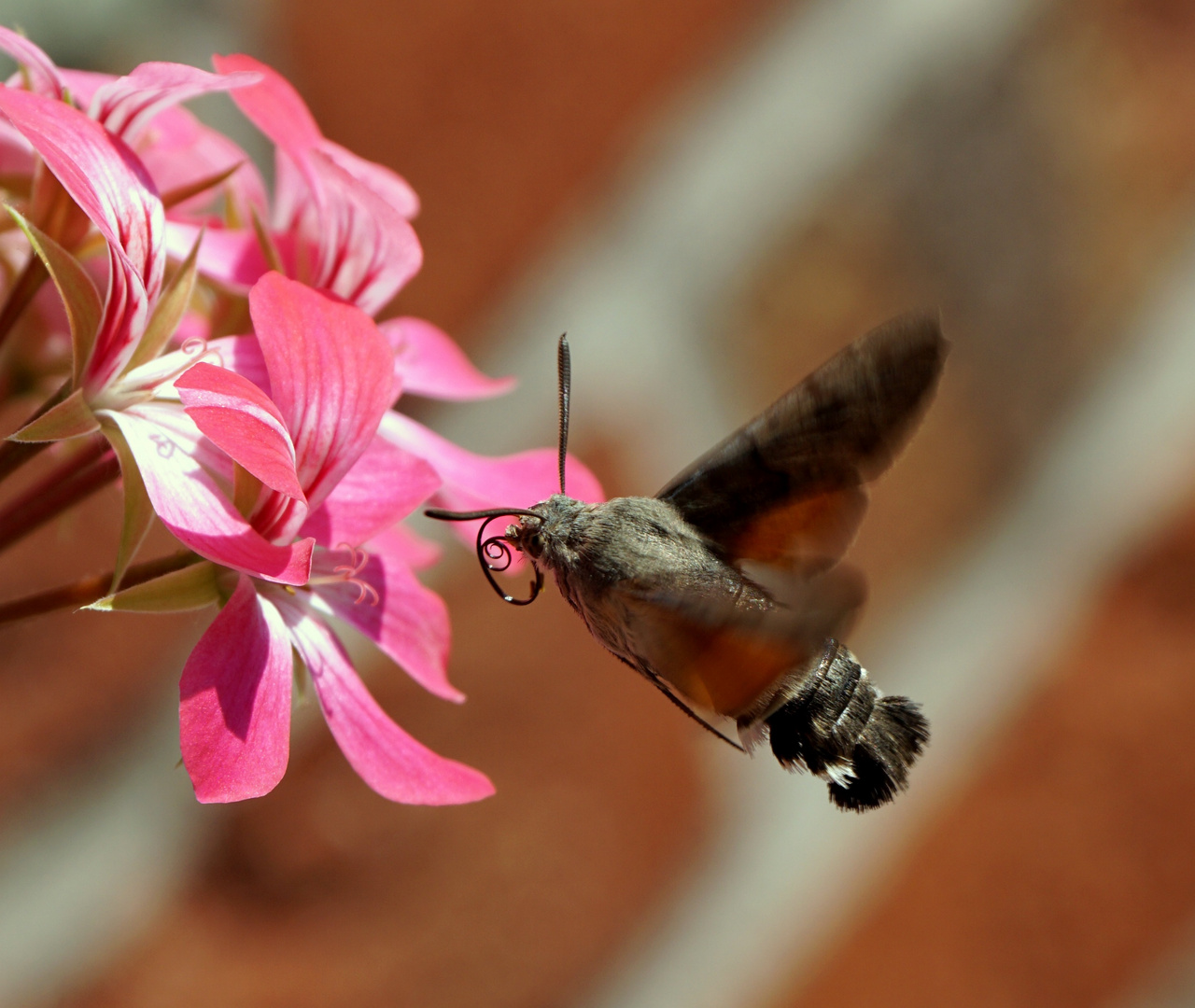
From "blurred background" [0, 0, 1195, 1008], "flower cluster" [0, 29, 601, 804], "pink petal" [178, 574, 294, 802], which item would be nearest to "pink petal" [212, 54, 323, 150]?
"flower cluster" [0, 29, 601, 804]

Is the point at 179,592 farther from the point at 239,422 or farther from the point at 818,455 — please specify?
the point at 818,455

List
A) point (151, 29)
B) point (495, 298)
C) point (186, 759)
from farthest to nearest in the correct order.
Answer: point (495, 298) < point (151, 29) < point (186, 759)

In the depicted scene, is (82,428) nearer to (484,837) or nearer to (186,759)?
(186,759)

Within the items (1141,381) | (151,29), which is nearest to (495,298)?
(151,29)

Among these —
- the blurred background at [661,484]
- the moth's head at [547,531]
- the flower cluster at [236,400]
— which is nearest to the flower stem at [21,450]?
the flower cluster at [236,400]

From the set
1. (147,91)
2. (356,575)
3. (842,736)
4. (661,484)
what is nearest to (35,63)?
(147,91)

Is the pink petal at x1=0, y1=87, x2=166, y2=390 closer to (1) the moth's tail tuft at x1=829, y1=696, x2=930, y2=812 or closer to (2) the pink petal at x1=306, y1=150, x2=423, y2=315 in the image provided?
(2) the pink petal at x1=306, y1=150, x2=423, y2=315
